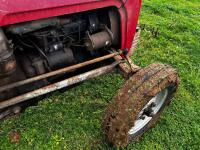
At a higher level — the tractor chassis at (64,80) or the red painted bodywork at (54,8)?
the red painted bodywork at (54,8)

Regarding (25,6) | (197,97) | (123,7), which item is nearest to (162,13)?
(197,97)

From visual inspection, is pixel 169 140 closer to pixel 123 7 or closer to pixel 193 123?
pixel 193 123

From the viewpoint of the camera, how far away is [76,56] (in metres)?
3.14

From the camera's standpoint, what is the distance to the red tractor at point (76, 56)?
2455 millimetres

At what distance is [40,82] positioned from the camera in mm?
2938

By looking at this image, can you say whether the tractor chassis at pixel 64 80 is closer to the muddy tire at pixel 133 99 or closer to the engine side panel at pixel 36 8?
the muddy tire at pixel 133 99

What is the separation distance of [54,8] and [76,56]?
787mm

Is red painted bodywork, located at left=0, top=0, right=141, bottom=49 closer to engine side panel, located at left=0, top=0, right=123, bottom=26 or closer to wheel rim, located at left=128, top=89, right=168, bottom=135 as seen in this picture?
engine side panel, located at left=0, top=0, right=123, bottom=26

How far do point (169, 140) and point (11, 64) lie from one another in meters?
1.87

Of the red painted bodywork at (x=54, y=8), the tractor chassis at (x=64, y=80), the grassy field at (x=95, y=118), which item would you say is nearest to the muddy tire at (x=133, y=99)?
the tractor chassis at (x=64, y=80)

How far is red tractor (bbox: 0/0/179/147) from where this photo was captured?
246 cm

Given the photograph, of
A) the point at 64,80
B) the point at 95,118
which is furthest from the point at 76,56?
the point at 95,118

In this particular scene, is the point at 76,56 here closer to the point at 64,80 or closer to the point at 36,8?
the point at 64,80

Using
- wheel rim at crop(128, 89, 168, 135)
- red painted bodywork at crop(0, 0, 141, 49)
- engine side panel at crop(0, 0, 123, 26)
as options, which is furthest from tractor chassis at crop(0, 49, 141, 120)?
engine side panel at crop(0, 0, 123, 26)
